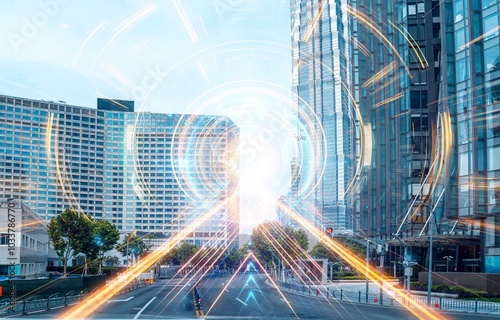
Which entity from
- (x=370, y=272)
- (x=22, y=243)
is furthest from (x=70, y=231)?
(x=370, y=272)

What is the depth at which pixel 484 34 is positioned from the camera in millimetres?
60062

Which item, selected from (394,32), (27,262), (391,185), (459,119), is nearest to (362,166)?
(391,185)

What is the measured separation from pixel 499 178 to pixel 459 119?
28.0 ft

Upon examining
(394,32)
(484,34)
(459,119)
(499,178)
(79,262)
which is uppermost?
(394,32)

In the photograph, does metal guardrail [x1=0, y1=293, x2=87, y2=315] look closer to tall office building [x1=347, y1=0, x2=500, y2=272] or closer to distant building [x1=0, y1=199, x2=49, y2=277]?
distant building [x1=0, y1=199, x2=49, y2=277]

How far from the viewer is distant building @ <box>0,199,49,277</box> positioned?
5697cm

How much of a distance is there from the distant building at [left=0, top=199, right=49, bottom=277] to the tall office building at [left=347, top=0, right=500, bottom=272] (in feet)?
118

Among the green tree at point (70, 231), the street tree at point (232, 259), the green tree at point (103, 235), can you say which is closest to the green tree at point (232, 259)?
the street tree at point (232, 259)

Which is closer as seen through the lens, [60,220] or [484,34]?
[484,34]

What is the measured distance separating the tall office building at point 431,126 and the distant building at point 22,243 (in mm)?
36111

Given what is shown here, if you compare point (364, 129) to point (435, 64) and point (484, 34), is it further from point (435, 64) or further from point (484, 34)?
point (484, 34)

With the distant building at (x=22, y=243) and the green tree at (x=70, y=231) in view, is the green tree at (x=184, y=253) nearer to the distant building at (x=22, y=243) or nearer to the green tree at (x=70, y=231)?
the distant building at (x=22, y=243)

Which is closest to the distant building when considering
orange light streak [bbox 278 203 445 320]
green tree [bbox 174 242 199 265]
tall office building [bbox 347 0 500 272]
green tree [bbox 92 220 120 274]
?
green tree [bbox 92 220 120 274]

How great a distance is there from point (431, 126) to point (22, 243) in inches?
2079
